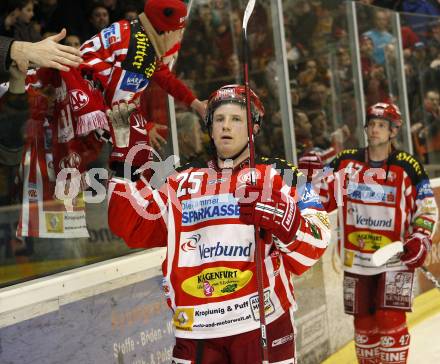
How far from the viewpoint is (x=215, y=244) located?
254 cm

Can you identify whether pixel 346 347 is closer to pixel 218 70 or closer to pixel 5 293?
pixel 218 70

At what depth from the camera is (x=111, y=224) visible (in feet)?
8.51

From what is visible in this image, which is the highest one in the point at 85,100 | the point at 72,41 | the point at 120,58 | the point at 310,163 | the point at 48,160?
the point at 72,41

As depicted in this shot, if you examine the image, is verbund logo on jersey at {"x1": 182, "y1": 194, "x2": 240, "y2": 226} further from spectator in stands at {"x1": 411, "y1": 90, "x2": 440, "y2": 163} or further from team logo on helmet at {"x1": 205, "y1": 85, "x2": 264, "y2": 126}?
spectator in stands at {"x1": 411, "y1": 90, "x2": 440, "y2": 163}

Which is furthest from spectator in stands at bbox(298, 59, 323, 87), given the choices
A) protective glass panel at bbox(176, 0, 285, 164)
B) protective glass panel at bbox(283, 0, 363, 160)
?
protective glass panel at bbox(176, 0, 285, 164)

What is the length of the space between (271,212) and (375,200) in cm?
219

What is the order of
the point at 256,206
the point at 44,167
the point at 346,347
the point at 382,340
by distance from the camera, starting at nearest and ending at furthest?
the point at 256,206
the point at 44,167
the point at 382,340
the point at 346,347

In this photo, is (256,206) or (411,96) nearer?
(256,206)

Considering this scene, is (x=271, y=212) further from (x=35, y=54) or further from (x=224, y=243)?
(x=35, y=54)

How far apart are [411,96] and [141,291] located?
4.64 meters

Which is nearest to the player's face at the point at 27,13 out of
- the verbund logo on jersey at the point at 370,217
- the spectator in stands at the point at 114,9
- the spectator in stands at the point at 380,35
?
the spectator in stands at the point at 114,9

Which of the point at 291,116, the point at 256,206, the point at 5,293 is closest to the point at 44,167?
the point at 5,293

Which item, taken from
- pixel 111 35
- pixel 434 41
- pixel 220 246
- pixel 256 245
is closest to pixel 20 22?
pixel 111 35

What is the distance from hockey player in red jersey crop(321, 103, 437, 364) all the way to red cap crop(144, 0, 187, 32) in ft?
5.22
